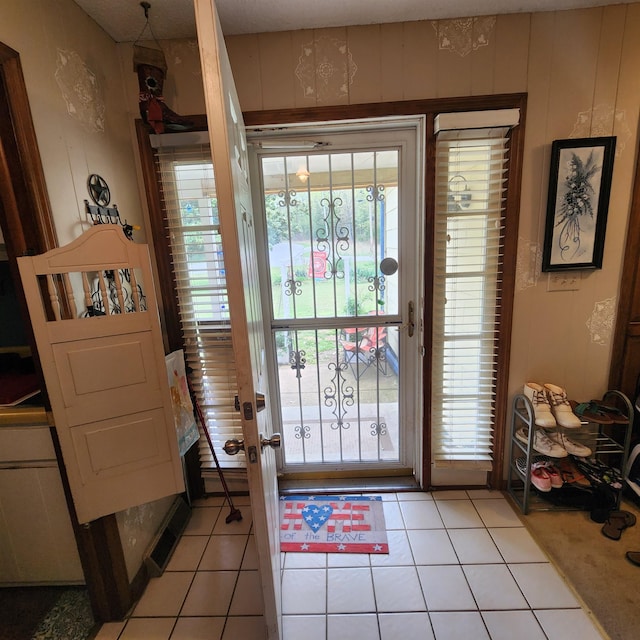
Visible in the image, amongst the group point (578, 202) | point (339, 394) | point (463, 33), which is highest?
point (463, 33)

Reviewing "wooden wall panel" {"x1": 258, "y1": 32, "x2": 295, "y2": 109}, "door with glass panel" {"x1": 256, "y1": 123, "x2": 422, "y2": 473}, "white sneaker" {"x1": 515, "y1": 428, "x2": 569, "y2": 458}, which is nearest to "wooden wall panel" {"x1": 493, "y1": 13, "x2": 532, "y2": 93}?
"door with glass panel" {"x1": 256, "y1": 123, "x2": 422, "y2": 473}

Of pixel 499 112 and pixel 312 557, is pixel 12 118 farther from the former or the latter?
pixel 312 557

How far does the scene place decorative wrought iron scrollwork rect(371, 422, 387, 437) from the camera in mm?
2027

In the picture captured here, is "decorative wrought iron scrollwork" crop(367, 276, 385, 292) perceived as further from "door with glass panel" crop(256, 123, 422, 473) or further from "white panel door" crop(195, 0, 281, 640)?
"white panel door" crop(195, 0, 281, 640)

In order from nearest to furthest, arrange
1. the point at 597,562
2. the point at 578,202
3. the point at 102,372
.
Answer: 1. the point at 102,372
2. the point at 597,562
3. the point at 578,202

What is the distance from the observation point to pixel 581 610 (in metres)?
1.27

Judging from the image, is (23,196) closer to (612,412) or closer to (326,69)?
(326,69)

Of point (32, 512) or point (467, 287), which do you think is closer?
point (32, 512)

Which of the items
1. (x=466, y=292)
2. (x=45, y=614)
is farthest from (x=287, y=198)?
(x=45, y=614)

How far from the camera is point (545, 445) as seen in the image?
5.41 feet

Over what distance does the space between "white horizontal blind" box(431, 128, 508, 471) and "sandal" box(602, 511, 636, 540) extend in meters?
0.55

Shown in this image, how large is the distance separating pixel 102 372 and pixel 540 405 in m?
1.99

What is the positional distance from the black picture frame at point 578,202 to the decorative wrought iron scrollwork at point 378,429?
1.24m

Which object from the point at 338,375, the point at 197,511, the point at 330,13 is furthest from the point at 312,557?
the point at 330,13
